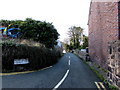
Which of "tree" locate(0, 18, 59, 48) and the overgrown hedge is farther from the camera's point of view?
"tree" locate(0, 18, 59, 48)

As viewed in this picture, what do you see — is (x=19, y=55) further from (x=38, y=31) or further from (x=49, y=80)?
(x=38, y=31)

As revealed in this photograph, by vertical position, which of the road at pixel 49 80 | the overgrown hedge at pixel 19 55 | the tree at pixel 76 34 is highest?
the tree at pixel 76 34

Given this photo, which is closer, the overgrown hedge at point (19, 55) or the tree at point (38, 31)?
the overgrown hedge at point (19, 55)

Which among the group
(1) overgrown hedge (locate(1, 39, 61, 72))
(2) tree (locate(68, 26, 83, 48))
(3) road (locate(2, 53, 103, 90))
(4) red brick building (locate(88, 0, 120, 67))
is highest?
(2) tree (locate(68, 26, 83, 48))

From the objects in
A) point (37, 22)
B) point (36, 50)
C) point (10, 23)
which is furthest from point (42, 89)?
point (10, 23)

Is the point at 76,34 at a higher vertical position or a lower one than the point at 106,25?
higher

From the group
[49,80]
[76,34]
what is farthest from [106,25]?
[76,34]

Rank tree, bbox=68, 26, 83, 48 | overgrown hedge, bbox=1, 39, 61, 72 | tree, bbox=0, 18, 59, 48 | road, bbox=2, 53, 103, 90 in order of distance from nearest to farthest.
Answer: road, bbox=2, 53, 103, 90
overgrown hedge, bbox=1, 39, 61, 72
tree, bbox=0, 18, 59, 48
tree, bbox=68, 26, 83, 48

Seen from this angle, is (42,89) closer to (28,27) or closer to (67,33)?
(28,27)

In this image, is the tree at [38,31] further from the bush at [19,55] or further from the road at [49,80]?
the road at [49,80]

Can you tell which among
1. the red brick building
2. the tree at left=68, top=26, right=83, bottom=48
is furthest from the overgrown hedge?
the tree at left=68, top=26, right=83, bottom=48

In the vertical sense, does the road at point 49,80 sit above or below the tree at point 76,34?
below

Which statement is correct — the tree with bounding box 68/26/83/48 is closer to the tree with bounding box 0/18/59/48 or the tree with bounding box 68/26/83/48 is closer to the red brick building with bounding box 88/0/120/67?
the tree with bounding box 0/18/59/48

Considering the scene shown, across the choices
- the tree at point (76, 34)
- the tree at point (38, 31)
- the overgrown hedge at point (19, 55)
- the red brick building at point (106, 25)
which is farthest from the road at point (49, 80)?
the tree at point (76, 34)
